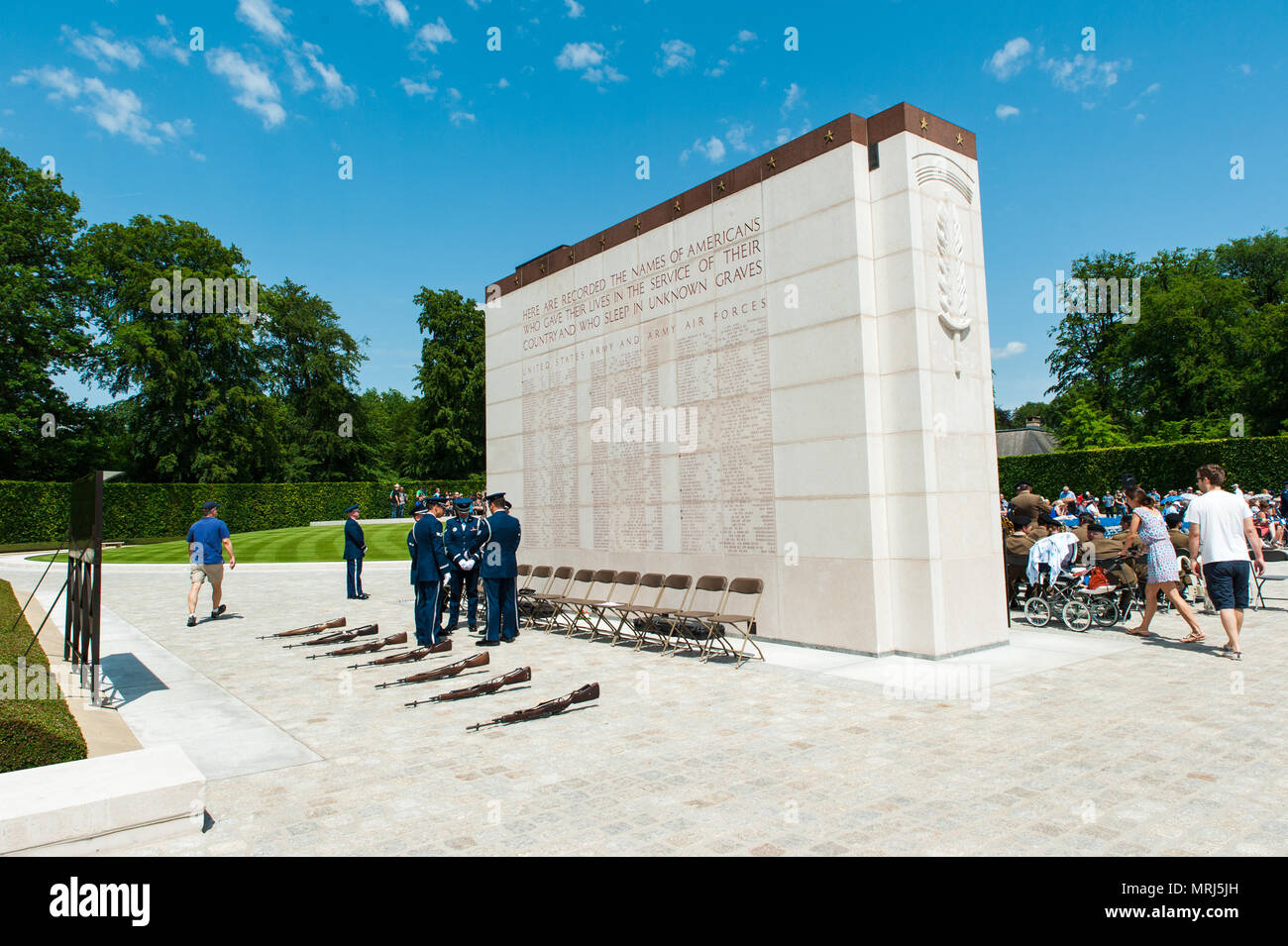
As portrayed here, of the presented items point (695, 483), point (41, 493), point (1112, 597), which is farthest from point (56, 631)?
point (41, 493)

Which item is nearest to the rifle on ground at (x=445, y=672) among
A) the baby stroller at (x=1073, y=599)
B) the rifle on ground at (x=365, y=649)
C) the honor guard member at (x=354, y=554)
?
the rifle on ground at (x=365, y=649)

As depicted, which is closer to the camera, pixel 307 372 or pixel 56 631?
pixel 56 631

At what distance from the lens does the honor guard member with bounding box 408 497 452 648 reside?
10.5 m

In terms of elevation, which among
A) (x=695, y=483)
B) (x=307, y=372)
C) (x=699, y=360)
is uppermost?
(x=307, y=372)

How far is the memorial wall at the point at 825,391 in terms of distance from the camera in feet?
30.1

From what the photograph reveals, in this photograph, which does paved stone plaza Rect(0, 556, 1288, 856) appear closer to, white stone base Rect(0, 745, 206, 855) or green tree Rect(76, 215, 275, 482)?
white stone base Rect(0, 745, 206, 855)

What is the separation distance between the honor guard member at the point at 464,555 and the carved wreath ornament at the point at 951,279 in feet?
23.3

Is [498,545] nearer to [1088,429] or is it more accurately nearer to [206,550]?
[206,550]

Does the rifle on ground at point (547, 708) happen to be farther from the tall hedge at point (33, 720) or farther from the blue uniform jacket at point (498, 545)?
the blue uniform jacket at point (498, 545)

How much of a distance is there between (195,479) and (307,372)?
54.8ft

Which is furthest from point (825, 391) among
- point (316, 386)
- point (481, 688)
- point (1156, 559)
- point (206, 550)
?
point (316, 386)

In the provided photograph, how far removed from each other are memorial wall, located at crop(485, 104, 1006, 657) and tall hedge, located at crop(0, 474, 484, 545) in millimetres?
25750

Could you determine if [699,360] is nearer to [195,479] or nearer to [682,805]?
[682,805]
